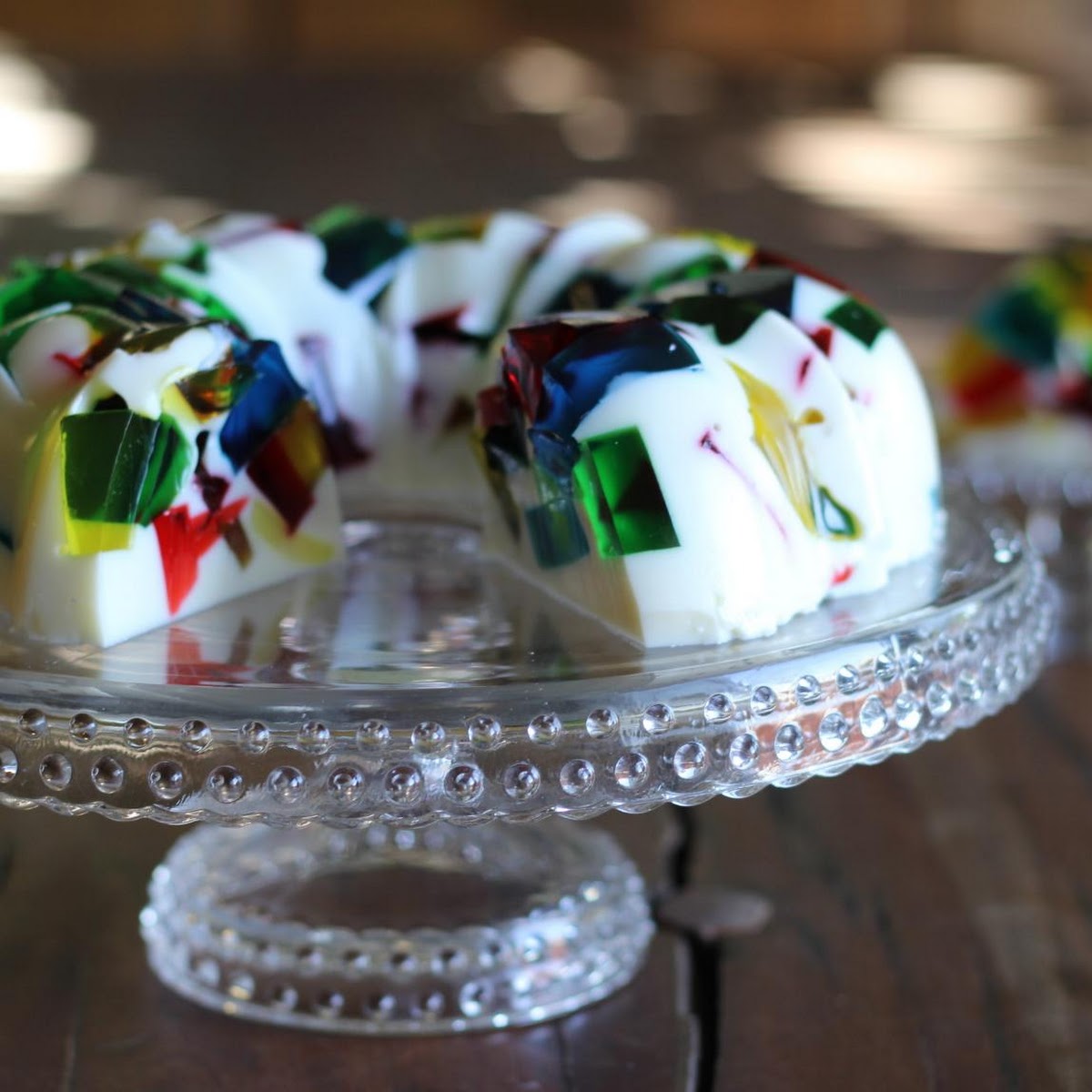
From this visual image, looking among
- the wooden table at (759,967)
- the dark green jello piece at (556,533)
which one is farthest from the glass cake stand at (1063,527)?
the dark green jello piece at (556,533)

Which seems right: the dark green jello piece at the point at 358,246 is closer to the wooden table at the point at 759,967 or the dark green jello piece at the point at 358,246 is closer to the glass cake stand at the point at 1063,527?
the wooden table at the point at 759,967

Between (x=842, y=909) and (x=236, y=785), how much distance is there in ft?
1.01

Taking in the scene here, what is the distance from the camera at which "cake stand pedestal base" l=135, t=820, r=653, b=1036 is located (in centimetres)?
57

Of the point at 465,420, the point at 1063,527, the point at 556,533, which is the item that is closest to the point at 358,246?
the point at 465,420

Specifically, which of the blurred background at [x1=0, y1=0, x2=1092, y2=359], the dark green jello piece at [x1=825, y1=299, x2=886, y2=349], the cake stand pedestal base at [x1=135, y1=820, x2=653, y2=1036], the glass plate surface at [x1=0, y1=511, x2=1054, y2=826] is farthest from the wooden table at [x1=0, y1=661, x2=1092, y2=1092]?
the blurred background at [x1=0, y1=0, x2=1092, y2=359]

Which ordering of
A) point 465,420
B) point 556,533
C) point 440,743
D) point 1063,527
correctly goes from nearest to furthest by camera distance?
1. point 440,743
2. point 556,533
3. point 465,420
4. point 1063,527

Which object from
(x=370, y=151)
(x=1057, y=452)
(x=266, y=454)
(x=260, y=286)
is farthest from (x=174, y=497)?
(x=370, y=151)

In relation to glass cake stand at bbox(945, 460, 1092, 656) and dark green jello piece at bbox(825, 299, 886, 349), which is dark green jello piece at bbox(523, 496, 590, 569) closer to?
dark green jello piece at bbox(825, 299, 886, 349)

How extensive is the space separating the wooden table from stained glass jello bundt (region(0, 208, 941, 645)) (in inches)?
5.5

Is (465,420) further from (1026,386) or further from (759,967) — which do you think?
(1026,386)

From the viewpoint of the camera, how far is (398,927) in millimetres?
607

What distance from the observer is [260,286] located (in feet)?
2.26

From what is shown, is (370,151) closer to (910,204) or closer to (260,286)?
(910,204)

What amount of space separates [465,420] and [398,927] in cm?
22
